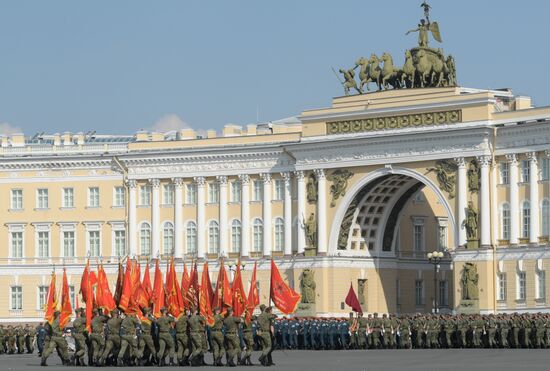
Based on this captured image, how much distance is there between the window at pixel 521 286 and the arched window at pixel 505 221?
1926mm

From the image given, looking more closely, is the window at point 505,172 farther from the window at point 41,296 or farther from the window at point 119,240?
the window at point 41,296

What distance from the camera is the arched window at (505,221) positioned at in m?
74.9

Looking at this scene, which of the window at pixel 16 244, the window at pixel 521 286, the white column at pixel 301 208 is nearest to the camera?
the window at pixel 521 286

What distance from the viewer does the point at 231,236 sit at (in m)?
85.8

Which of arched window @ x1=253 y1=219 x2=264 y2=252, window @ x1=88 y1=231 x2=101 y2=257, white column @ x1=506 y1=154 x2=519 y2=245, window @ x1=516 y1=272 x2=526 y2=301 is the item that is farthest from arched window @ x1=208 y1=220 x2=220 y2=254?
window @ x1=516 y1=272 x2=526 y2=301

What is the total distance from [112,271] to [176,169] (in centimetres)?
640

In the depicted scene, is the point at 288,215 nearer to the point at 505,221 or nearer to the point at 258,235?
the point at 258,235

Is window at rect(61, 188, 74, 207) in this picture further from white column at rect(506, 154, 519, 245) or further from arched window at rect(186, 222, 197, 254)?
white column at rect(506, 154, 519, 245)

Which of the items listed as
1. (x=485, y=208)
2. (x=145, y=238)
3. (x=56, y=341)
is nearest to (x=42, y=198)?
(x=145, y=238)

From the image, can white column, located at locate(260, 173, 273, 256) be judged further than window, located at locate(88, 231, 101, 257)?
No

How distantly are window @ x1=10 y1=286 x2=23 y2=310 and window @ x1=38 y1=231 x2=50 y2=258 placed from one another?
2102 millimetres

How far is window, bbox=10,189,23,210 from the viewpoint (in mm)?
90500

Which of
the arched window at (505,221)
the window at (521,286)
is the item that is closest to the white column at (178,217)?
the arched window at (505,221)

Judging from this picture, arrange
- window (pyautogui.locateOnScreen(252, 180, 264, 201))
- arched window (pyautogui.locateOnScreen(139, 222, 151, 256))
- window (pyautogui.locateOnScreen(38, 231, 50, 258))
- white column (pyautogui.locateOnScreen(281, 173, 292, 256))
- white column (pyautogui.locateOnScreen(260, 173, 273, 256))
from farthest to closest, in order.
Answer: window (pyautogui.locateOnScreen(38, 231, 50, 258)) → arched window (pyautogui.locateOnScreen(139, 222, 151, 256)) → window (pyautogui.locateOnScreen(252, 180, 264, 201)) → white column (pyautogui.locateOnScreen(260, 173, 273, 256)) → white column (pyautogui.locateOnScreen(281, 173, 292, 256))
